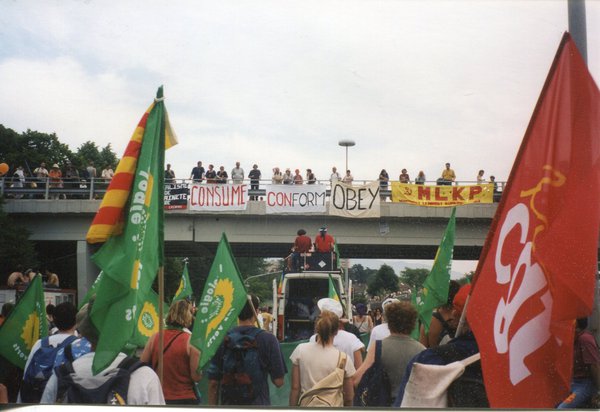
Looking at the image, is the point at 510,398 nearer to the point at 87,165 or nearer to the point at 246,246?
the point at 87,165

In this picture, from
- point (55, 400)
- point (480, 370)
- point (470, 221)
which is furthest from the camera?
point (470, 221)

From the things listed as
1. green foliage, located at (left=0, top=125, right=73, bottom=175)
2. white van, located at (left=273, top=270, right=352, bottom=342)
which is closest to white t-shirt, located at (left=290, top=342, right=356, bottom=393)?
green foliage, located at (left=0, top=125, right=73, bottom=175)

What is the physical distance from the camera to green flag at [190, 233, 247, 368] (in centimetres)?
510

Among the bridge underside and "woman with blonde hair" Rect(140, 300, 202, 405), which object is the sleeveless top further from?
the bridge underside

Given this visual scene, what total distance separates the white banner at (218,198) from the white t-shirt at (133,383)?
11.1 m

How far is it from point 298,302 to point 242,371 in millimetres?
9565

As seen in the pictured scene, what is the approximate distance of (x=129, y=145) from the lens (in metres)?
4.35

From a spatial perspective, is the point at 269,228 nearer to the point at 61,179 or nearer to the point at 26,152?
the point at 61,179

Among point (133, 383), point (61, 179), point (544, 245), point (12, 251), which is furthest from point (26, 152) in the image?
point (544, 245)

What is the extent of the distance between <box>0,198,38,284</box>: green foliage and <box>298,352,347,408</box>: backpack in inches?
219

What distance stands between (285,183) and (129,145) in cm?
1362

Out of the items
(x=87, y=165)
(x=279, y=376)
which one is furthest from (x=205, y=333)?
(x=87, y=165)

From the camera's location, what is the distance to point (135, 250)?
4039 millimetres

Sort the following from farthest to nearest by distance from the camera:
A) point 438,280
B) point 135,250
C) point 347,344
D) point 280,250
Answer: point 280,250
point 438,280
point 347,344
point 135,250
